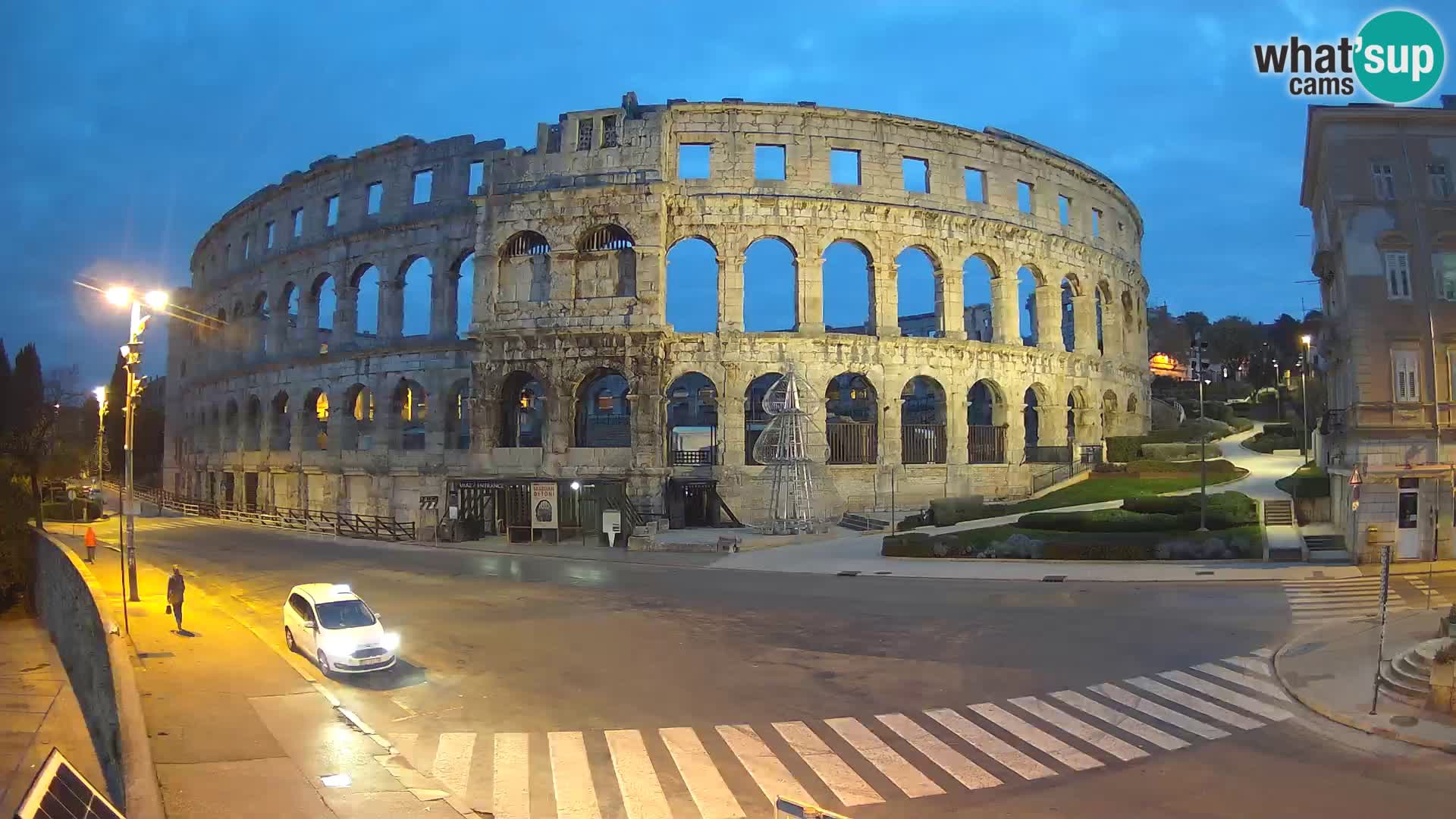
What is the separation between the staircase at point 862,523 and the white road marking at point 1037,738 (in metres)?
27.5

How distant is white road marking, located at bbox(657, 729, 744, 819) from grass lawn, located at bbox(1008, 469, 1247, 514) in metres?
32.3

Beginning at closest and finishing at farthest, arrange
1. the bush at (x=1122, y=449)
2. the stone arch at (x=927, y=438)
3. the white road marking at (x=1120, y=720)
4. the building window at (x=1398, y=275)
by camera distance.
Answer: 1. the white road marking at (x=1120, y=720)
2. the building window at (x=1398, y=275)
3. the stone arch at (x=927, y=438)
4. the bush at (x=1122, y=449)

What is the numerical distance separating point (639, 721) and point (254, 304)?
57.7 metres

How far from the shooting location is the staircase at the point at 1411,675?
46.5ft

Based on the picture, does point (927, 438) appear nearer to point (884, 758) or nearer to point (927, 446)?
point (927, 446)

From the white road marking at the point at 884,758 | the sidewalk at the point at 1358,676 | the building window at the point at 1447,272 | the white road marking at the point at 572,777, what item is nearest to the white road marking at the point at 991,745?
the white road marking at the point at 884,758

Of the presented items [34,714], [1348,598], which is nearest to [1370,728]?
[1348,598]

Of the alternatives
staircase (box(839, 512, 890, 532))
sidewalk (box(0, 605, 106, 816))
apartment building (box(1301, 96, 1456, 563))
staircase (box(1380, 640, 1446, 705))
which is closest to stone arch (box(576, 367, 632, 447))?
staircase (box(839, 512, 890, 532))

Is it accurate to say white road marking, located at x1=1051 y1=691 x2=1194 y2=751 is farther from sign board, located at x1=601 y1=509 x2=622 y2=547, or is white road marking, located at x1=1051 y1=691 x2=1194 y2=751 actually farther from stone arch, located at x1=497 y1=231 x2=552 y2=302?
stone arch, located at x1=497 y1=231 x2=552 y2=302

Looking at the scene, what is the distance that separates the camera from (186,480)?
70.1 m

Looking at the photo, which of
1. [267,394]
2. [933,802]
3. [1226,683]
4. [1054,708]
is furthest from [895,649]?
[267,394]

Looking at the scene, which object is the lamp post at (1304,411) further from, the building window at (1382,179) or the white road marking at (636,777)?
the white road marking at (636,777)

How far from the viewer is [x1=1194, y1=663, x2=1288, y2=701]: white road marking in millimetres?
15023

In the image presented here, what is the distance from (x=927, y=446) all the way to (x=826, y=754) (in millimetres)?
35915
